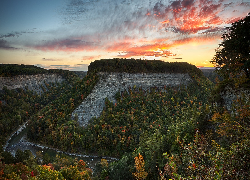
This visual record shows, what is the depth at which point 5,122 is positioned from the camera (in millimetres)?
62781

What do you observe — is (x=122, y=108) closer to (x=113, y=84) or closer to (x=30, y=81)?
(x=113, y=84)

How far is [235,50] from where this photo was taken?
51.5 feet

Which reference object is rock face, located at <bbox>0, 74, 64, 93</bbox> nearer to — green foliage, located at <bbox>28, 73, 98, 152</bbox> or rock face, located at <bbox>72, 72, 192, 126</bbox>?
green foliage, located at <bbox>28, 73, 98, 152</bbox>

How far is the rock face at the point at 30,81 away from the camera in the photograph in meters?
81.7

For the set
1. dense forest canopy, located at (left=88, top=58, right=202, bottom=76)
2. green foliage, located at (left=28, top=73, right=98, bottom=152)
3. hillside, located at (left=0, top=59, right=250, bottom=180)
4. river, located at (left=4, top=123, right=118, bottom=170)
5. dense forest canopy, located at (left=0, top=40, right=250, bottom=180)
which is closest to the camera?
dense forest canopy, located at (left=0, top=40, right=250, bottom=180)

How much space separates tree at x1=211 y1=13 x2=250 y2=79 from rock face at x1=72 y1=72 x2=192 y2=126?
132ft

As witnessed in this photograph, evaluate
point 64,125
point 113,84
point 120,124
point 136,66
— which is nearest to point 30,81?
point 64,125

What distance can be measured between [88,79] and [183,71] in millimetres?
40465

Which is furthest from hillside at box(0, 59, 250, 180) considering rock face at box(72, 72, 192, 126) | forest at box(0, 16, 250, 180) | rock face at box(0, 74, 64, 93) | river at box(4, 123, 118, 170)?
rock face at box(0, 74, 64, 93)

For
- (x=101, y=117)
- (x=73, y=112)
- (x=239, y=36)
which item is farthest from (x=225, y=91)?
(x=73, y=112)

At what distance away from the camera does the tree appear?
1462 cm

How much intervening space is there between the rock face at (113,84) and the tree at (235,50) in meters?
40.3

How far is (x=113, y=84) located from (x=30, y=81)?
71.1 metres

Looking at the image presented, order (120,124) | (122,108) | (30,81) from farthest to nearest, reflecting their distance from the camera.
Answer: (30,81), (122,108), (120,124)
